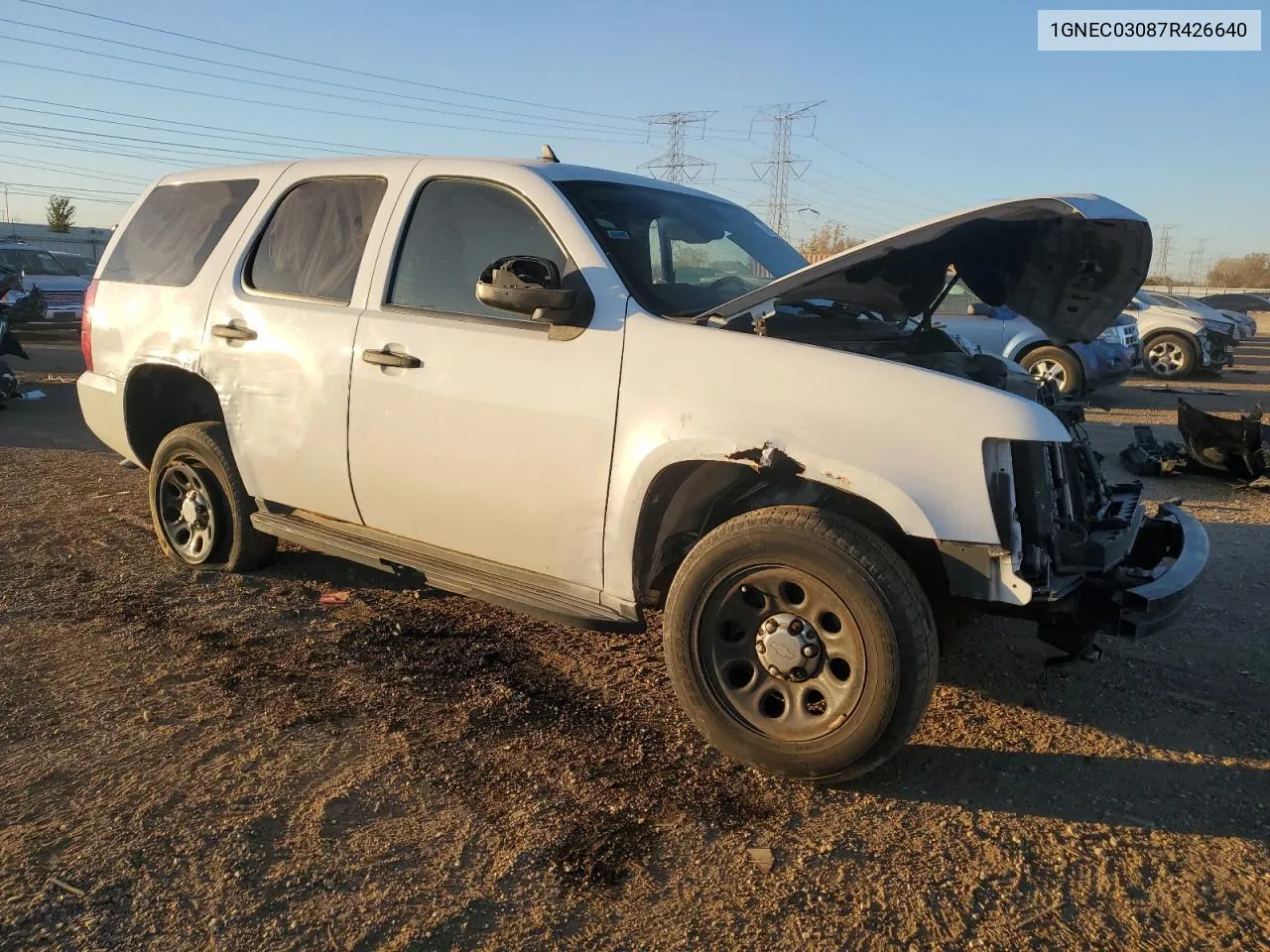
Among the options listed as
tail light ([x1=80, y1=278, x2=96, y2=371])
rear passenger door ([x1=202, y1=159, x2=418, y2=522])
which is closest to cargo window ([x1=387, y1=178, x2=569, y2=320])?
rear passenger door ([x1=202, y1=159, x2=418, y2=522])

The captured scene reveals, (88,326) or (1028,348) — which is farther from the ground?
(1028,348)

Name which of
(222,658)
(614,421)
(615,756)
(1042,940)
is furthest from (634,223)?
(1042,940)

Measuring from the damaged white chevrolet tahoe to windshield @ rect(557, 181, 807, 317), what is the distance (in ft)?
0.06

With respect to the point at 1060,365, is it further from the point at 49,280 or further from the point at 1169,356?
the point at 49,280

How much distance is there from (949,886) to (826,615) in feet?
2.77

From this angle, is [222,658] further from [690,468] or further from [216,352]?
[690,468]

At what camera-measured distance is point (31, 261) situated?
1808 cm

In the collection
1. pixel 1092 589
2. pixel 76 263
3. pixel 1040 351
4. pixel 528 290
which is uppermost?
pixel 76 263

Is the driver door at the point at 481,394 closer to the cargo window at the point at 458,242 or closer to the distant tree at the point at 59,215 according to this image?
the cargo window at the point at 458,242

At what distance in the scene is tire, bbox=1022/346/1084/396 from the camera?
12.1 meters

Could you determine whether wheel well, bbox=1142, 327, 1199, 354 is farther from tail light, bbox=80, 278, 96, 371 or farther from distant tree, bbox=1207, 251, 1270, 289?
distant tree, bbox=1207, 251, 1270, 289

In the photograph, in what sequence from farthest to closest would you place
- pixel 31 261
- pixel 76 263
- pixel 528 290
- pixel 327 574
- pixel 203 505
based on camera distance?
pixel 76 263 → pixel 31 261 → pixel 327 574 → pixel 203 505 → pixel 528 290

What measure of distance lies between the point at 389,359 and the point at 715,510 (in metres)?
1.49

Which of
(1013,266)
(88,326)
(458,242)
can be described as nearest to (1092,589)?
(1013,266)
